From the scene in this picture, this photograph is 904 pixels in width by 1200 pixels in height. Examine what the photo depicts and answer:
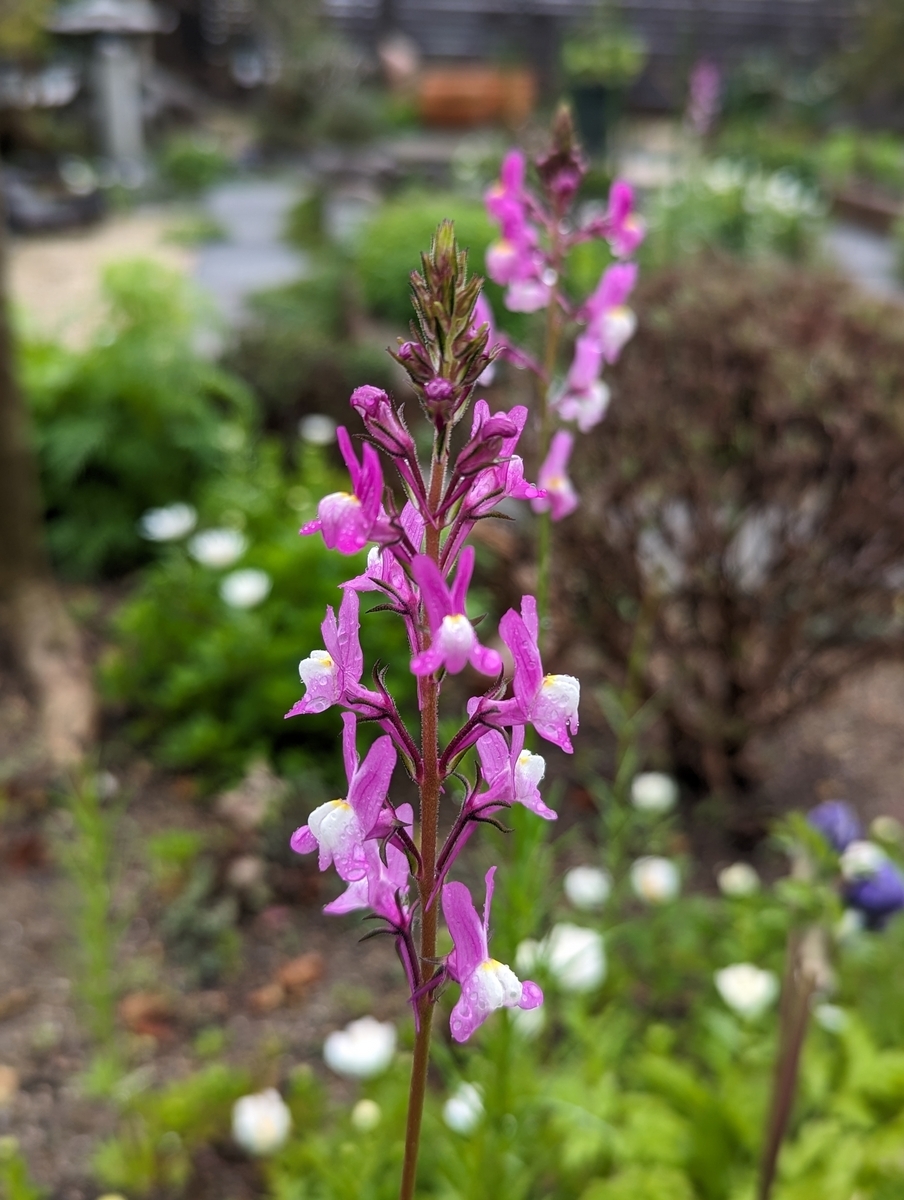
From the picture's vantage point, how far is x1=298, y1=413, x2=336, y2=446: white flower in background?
13.8 feet

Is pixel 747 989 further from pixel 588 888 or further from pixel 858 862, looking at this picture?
pixel 858 862

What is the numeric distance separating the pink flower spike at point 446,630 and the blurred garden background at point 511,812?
0.16m

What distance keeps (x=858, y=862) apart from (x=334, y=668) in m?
1.15

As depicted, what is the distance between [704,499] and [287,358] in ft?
11.1

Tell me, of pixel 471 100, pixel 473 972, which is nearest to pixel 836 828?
pixel 473 972

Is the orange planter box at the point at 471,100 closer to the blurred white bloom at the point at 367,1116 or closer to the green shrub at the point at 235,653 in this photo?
the green shrub at the point at 235,653

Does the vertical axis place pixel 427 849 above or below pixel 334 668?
below

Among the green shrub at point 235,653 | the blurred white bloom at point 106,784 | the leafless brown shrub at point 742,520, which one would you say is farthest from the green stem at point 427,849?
the blurred white bloom at point 106,784

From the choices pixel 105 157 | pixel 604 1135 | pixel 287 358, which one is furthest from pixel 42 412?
pixel 105 157

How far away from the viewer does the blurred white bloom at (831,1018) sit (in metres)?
2.09

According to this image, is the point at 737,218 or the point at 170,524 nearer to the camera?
the point at 170,524

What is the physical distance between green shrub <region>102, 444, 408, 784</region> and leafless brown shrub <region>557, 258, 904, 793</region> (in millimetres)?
775

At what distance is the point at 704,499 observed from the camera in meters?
2.94

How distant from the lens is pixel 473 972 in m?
0.85
